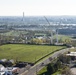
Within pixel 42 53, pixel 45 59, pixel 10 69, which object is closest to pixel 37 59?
pixel 45 59

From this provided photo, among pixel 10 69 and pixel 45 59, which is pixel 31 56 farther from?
pixel 10 69

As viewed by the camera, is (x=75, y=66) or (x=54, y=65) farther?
(x=75, y=66)

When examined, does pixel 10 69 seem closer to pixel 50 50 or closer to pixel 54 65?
pixel 54 65

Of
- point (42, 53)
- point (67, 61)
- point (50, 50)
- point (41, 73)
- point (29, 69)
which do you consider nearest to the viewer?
point (41, 73)

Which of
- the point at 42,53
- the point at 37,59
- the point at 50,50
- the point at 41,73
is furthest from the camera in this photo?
the point at 50,50

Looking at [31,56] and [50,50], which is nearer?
[31,56]

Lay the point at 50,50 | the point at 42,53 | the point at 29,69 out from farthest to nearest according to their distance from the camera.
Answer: the point at 50,50 < the point at 42,53 < the point at 29,69

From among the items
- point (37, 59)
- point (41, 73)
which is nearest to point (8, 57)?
point (37, 59)

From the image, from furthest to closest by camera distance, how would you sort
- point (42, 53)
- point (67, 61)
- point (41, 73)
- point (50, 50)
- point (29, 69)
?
point (50, 50) < point (42, 53) < point (67, 61) < point (29, 69) < point (41, 73)
